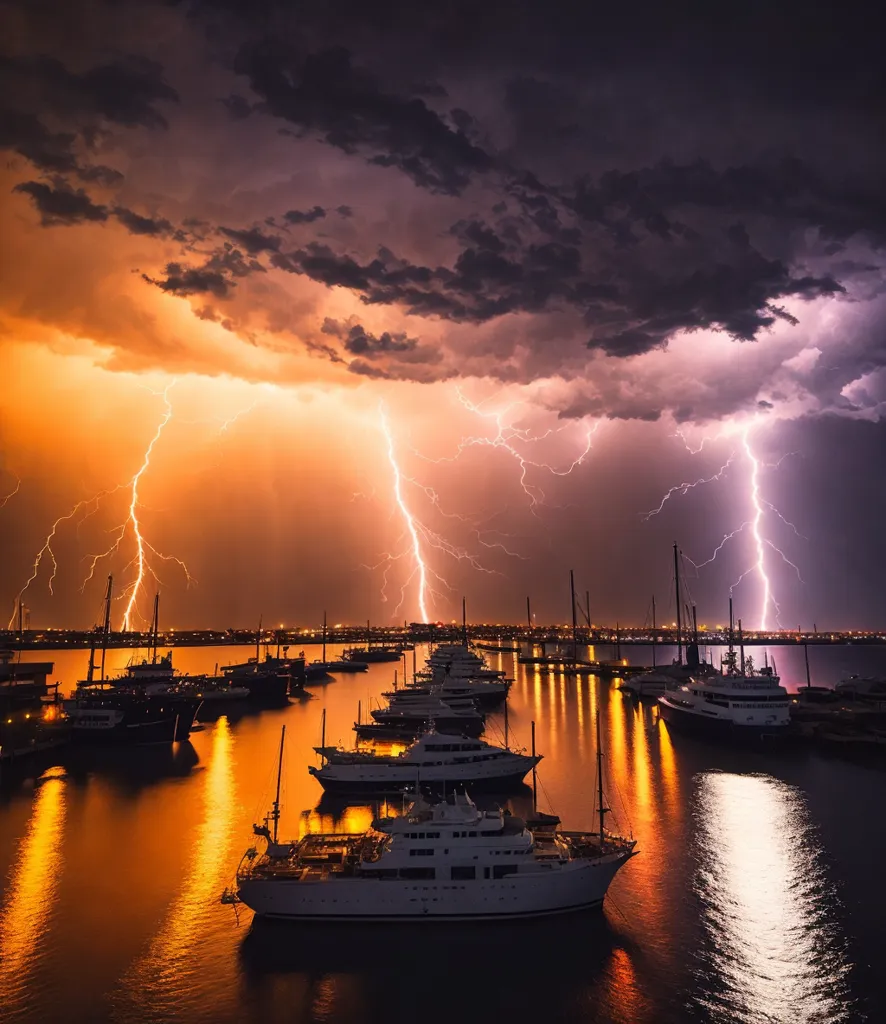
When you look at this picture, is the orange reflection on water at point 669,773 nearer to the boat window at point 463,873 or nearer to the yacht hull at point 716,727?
the yacht hull at point 716,727

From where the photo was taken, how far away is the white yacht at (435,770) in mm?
45312

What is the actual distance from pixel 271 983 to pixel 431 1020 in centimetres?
585

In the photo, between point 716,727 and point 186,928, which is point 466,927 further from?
point 716,727

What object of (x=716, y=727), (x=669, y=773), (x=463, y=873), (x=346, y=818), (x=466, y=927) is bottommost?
(x=346, y=818)

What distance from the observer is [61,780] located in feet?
170

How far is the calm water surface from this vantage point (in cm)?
2133

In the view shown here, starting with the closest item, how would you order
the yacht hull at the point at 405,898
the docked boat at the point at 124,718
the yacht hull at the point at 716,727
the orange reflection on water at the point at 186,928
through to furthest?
1. the orange reflection on water at the point at 186,928
2. the yacht hull at the point at 405,898
3. the yacht hull at the point at 716,727
4. the docked boat at the point at 124,718

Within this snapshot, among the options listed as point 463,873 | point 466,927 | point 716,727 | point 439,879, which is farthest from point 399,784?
point 716,727

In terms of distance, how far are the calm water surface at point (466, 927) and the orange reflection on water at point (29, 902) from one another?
106mm

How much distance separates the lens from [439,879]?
2625cm

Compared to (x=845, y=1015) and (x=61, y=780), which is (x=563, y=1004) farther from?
(x=61, y=780)

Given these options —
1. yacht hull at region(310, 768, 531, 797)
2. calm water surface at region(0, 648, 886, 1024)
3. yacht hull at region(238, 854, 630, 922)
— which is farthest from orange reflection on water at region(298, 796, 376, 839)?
yacht hull at region(238, 854, 630, 922)

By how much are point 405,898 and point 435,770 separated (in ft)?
64.4

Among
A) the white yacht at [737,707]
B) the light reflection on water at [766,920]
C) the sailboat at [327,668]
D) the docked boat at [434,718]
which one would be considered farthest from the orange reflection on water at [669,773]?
the sailboat at [327,668]
